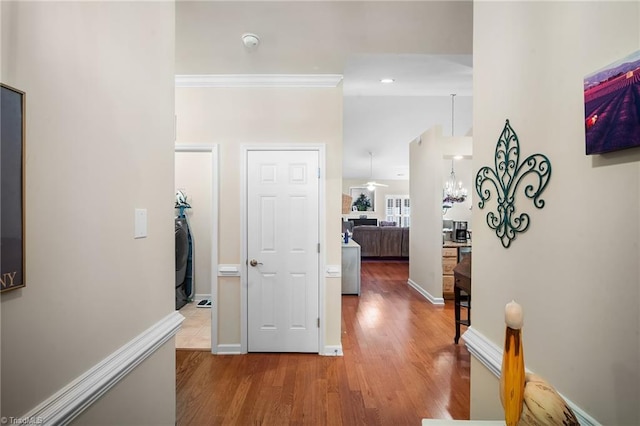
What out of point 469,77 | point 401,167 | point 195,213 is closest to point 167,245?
point 195,213

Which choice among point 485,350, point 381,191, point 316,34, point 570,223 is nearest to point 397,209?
point 381,191

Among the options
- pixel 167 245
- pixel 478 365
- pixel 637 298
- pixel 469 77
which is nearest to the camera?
pixel 637 298

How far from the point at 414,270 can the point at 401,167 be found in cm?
635

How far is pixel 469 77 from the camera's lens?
400cm

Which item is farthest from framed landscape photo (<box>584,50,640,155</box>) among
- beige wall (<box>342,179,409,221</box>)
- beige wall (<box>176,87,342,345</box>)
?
beige wall (<box>342,179,409,221</box>)

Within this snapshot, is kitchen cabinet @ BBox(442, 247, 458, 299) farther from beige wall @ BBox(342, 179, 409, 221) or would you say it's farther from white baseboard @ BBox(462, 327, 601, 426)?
beige wall @ BBox(342, 179, 409, 221)

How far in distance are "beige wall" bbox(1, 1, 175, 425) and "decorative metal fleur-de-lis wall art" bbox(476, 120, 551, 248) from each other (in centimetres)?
144

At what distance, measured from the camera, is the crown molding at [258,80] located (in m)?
2.74

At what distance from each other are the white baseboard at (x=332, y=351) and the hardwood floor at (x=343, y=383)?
7 centimetres

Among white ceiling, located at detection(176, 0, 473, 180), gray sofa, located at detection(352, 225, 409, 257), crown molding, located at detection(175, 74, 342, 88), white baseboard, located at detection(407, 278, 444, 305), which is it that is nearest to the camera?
white ceiling, located at detection(176, 0, 473, 180)

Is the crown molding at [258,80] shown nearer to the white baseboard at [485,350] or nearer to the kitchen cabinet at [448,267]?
the white baseboard at [485,350]

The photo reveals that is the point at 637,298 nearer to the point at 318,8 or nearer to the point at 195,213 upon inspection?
the point at 318,8

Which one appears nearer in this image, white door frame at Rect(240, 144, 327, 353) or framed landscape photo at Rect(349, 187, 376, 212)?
white door frame at Rect(240, 144, 327, 353)

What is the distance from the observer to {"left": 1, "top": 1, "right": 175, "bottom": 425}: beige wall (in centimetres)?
74
